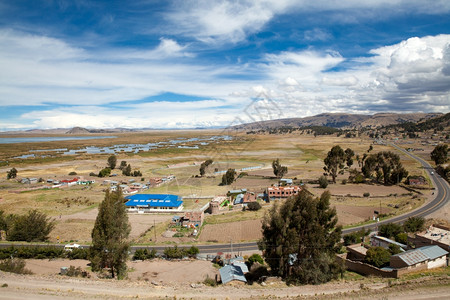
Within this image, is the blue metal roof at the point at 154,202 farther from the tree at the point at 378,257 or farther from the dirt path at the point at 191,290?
the tree at the point at 378,257

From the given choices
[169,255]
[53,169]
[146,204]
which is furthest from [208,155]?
[169,255]

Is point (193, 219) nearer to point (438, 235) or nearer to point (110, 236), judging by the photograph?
point (110, 236)

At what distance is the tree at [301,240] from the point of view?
1797 cm

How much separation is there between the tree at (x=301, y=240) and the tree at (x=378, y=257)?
4.13m

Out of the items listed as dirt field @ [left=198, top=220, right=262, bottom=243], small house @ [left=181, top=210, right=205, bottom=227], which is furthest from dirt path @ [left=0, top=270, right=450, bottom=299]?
small house @ [left=181, top=210, right=205, bottom=227]

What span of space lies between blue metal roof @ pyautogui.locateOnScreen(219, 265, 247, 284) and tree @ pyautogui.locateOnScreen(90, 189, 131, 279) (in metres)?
6.80

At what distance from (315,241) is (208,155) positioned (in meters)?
84.9

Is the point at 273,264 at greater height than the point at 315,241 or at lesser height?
lesser

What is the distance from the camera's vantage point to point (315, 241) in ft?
60.4

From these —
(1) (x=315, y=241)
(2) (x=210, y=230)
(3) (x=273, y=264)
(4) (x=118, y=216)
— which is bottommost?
(2) (x=210, y=230)

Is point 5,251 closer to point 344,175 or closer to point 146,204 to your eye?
point 146,204

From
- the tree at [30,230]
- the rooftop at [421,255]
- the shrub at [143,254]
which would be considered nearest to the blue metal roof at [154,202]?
the tree at [30,230]

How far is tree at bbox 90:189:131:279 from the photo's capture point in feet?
60.0

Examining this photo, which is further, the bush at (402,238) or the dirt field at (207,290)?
the bush at (402,238)
